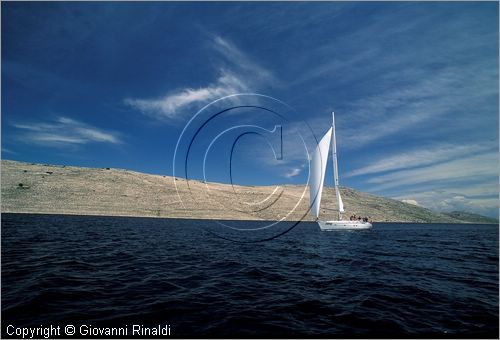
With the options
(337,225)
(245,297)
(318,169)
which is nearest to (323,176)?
(318,169)

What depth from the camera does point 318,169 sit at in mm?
59406

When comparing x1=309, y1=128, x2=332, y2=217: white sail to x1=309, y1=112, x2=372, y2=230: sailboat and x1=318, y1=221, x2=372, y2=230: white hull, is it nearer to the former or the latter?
x1=309, y1=112, x2=372, y2=230: sailboat

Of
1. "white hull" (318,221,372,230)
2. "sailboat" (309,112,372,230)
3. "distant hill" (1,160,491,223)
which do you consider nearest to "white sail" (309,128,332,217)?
"sailboat" (309,112,372,230)

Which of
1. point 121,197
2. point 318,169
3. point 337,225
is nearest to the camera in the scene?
point 318,169

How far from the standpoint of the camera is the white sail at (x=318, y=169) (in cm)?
5888

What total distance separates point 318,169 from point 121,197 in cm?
9232

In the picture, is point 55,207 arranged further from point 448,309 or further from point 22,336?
point 448,309

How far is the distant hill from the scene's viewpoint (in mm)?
98562

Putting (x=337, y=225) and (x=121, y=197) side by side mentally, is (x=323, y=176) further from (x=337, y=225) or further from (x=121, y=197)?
(x=121, y=197)

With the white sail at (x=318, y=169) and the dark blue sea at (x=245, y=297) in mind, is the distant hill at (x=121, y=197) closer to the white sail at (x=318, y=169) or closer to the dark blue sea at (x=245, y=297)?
the white sail at (x=318, y=169)

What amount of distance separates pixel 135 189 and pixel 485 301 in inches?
5232

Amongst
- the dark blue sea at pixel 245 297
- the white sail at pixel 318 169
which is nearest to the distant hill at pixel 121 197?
the white sail at pixel 318 169

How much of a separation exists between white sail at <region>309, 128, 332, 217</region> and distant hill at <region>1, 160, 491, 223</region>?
1966 cm

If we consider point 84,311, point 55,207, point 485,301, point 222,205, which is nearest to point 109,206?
point 55,207
